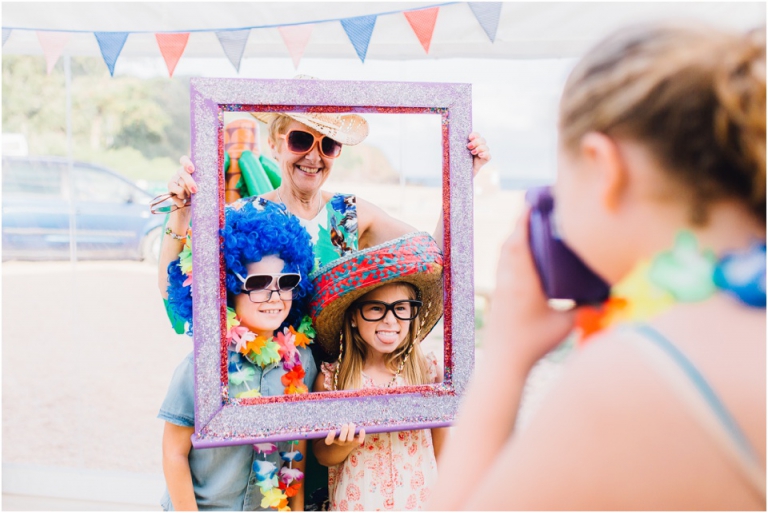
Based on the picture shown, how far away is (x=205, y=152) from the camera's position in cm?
183

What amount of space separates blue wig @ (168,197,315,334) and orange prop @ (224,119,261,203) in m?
0.27

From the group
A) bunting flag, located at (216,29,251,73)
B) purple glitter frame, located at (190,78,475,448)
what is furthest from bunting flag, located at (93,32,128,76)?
purple glitter frame, located at (190,78,475,448)

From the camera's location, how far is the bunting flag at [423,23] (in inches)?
110

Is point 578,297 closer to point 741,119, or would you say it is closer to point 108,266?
point 741,119

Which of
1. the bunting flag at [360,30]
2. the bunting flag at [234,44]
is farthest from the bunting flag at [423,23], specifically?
the bunting flag at [234,44]

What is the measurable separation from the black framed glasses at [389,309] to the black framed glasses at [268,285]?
225 millimetres

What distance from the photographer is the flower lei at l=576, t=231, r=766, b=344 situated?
1.88ft

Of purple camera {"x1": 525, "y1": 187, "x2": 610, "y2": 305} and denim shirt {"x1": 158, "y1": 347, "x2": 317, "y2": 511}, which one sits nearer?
purple camera {"x1": 525, "y1": 187, "x2": 610, "y2": 305}

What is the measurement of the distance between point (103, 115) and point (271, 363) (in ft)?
13.8

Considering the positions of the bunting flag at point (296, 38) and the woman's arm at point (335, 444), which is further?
the bunting flag at point (296, 38)

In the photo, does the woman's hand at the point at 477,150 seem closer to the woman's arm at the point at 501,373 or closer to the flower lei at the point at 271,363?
the flower lei at the point at 271,363

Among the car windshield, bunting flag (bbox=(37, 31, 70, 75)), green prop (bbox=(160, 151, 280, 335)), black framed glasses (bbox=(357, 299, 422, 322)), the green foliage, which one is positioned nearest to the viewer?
black framed glasses (bbox=(357, 299, 422, 322))

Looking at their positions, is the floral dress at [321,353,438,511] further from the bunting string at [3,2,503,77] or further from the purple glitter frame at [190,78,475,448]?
the bunting string at [3,2,503,77]

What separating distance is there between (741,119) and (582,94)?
0.46ft
